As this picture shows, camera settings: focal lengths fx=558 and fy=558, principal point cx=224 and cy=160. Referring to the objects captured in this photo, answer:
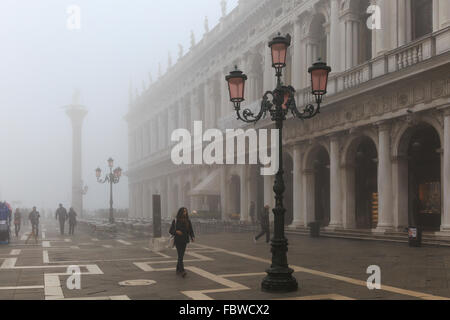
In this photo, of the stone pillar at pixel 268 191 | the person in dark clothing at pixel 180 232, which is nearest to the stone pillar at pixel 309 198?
the stone pillar at pixel 268 191

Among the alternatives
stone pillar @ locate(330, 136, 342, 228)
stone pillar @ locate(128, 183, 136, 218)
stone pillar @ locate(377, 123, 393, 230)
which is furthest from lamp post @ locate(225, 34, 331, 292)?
stone pillar @ locate(128, 183, 136, 218)

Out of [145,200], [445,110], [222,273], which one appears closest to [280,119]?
[222,273]

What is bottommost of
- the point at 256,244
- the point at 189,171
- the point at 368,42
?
Answer: the point at 256,244

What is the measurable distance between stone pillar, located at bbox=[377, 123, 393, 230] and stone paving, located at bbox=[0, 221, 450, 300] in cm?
235

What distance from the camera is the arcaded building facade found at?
21.1m

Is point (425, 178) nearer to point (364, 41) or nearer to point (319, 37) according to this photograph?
point (364, 41)

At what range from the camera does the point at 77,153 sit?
3639 inches

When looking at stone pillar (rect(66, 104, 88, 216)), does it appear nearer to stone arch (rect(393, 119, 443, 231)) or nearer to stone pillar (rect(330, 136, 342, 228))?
stone pillar (rect(330, 136, 342, 228))

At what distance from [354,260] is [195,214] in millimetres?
26209

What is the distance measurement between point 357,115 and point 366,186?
415 cm

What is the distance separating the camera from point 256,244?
22.8 m

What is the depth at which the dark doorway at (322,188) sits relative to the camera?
102 feet
